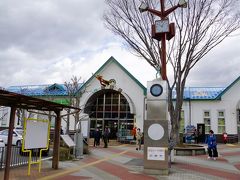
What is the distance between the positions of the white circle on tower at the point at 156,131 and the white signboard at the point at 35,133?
4.27 meters

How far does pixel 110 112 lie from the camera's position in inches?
1276

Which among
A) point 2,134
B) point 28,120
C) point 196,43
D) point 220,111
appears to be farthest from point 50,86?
point 28,120

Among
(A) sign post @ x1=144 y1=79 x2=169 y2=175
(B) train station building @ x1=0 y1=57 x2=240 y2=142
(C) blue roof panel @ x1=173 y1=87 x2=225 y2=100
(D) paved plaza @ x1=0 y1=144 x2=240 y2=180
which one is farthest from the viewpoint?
(C) blue roof panel @ x1=173 y1=87 x2=225 y2=100

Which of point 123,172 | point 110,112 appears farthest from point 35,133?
point 110,112

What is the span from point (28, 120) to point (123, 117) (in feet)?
71.9

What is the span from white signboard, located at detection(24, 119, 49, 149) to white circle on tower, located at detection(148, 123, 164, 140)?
4268 millimetres

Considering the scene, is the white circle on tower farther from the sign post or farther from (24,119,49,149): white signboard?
(24,119,49,149): white signboard

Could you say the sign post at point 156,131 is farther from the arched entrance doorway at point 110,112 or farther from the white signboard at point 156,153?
the arched entrance doorway at point 110,112

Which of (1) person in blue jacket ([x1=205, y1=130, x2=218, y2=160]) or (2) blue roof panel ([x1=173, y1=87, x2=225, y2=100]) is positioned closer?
(1) person in blue jacket ([x1=205, y1=130, x2=218, y2=160])

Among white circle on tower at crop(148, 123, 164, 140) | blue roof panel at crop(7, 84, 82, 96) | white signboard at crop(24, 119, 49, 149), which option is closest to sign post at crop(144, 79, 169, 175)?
white circle on tower at crop(148, 123, 164, 140)

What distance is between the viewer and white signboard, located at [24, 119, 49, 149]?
33.2 ft

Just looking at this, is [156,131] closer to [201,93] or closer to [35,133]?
[35,133]

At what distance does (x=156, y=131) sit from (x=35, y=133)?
15.9 ft

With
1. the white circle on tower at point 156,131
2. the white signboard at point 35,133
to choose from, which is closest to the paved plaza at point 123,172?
the white signboard at point 35,133
